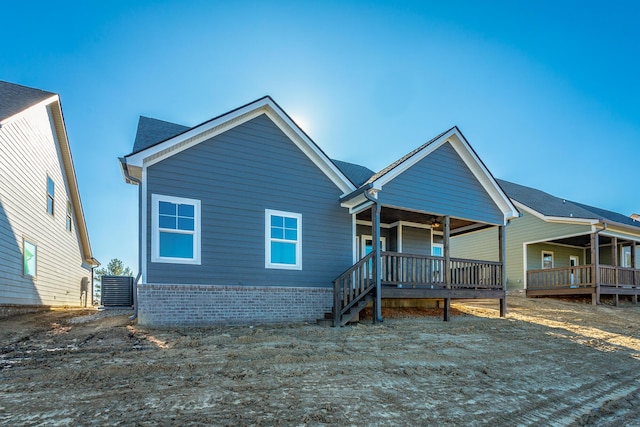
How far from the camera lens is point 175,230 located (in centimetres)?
902

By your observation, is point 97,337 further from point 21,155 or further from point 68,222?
point 68,222

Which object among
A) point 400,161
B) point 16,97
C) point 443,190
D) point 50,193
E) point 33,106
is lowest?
point 443,190

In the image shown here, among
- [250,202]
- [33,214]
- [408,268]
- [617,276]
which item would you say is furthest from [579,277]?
[33,214]

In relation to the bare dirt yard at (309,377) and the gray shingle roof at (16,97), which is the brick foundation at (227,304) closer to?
the bare dirt yard at (309,377)

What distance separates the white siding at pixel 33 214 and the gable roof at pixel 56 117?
0.29m

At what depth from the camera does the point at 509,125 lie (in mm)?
23062

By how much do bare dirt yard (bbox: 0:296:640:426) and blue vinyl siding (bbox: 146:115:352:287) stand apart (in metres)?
1.53

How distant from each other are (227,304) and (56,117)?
437 inches

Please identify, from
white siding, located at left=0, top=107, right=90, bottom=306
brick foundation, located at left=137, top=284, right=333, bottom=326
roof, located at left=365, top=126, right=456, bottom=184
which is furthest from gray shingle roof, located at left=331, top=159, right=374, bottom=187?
white siding, located at left=0, top=107, right=90, bottom=306

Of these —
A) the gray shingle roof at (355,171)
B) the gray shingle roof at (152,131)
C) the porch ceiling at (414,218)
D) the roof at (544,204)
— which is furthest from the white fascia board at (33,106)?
the roof at (544,204)

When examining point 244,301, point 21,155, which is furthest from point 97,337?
point 21,155

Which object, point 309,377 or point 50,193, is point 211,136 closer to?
point 309,377

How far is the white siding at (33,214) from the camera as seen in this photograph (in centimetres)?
1020

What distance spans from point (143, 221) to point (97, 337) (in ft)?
8.78
